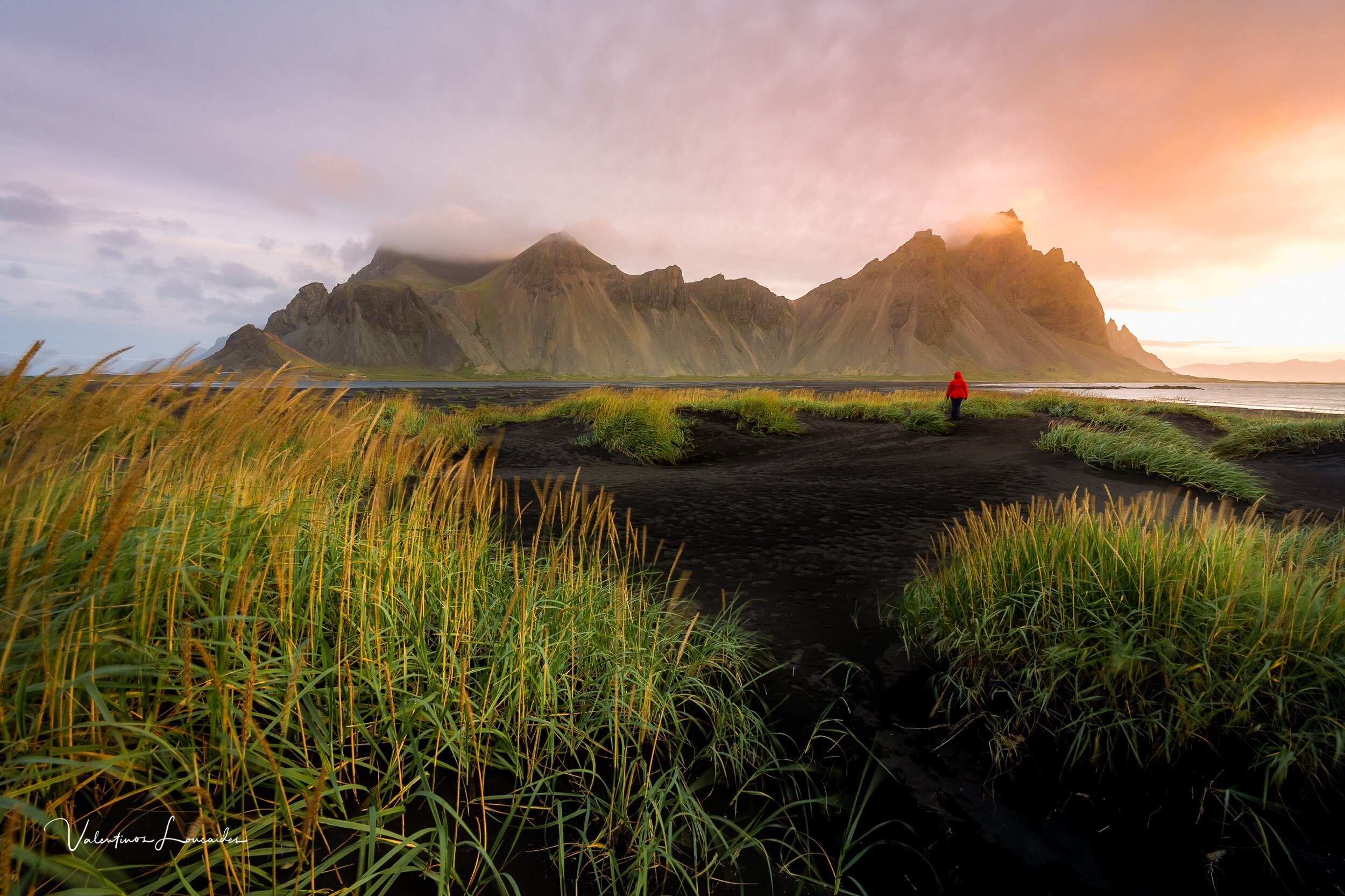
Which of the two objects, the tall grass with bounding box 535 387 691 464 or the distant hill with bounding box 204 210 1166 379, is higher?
the distant hill with bounding box 204 210 1166 379

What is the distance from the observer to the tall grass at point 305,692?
1.40 m

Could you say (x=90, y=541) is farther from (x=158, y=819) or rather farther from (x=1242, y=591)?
(x=1242, y=591)

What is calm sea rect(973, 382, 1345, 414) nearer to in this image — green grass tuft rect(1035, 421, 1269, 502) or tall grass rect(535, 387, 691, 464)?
green grass tuft rect(1035, 421, 1269, 502)

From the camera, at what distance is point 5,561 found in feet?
6.09

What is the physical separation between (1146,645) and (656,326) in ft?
547

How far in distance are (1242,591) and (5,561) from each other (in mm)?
5086

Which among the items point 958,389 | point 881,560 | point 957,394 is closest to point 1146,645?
point 881,560

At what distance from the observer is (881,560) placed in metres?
5.43

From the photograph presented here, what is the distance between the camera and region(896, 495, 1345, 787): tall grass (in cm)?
239

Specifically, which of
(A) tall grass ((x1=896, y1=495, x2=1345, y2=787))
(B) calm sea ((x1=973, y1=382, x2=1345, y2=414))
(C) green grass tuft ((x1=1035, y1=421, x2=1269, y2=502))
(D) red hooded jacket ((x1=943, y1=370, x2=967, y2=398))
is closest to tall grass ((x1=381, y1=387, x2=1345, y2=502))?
(C) green grass tuft ((x1=1035, y1=421, x2=1269, y2=502))

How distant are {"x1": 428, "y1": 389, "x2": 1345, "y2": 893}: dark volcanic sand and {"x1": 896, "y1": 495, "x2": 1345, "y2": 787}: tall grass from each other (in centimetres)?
32

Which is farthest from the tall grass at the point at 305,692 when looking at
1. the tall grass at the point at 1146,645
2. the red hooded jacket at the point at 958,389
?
the red hooded jacket at the point at 958,389
